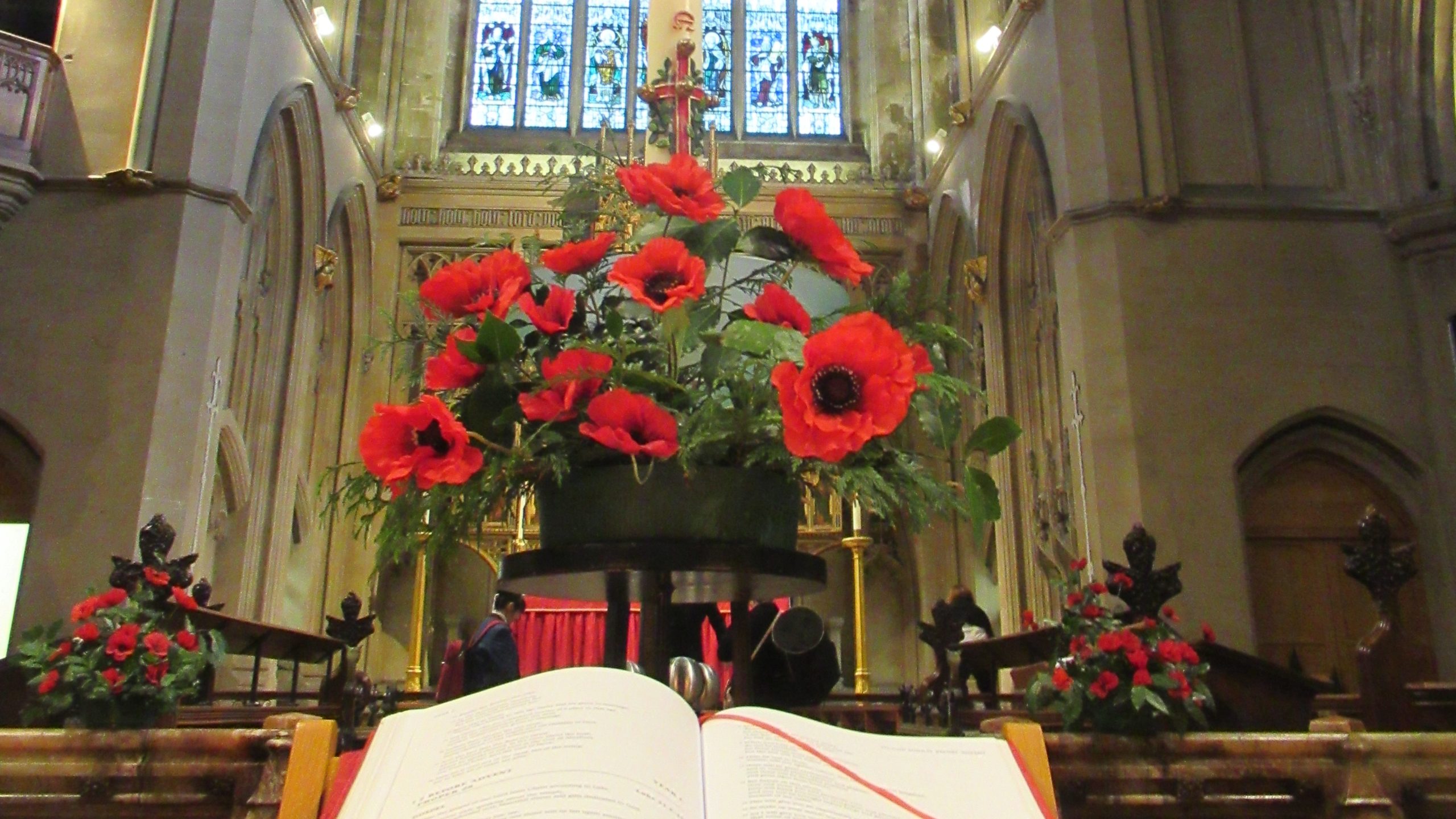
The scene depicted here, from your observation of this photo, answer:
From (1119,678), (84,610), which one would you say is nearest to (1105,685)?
(1119,678)

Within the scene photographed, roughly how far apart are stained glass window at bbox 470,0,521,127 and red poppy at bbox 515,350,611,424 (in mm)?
11281

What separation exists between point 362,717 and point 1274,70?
6693mm

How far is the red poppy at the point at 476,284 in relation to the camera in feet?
4.27

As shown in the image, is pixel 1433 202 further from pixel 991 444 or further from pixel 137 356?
pixel 137 356

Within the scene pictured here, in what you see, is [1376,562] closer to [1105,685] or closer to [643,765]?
[1105,685]

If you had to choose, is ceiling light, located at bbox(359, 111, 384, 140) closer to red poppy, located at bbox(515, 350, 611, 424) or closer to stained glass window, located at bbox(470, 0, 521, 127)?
stained glass window, located at bbox(470, 0, 521, 127)

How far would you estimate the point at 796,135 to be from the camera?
477 inches

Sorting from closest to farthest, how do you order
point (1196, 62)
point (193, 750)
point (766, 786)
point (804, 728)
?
point (766, 786), point (804, 728), point (193, 750), point (1196, 62)

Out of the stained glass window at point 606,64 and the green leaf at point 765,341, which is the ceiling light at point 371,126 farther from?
the green leaf at point 765,341

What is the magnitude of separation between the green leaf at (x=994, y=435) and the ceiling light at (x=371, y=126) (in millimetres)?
9676

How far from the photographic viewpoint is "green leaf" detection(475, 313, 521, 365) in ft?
4.11

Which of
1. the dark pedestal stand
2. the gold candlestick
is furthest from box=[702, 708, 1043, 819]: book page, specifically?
the gold candlestick

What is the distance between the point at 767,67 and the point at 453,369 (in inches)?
468

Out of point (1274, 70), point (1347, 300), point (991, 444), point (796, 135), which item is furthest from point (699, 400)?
point (796, 135)
